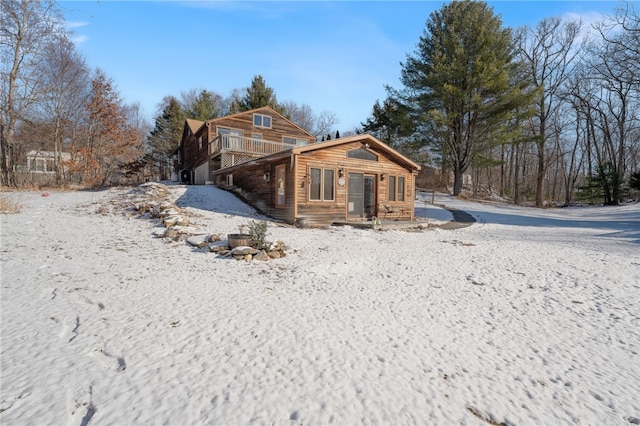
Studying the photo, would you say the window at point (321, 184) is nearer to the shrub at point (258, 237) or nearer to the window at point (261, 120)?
the shrub at point (258, 237)

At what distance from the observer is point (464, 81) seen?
846 inches

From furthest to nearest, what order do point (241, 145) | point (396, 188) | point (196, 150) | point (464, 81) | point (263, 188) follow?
1. point (196, 150)
2. point (464, 81)
3. point (241, 145)
4. point (396, 188)
5. point (263, 188)

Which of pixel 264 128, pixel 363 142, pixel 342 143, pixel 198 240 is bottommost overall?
pixel 198 240

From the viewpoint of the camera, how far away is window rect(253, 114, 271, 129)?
22641mm

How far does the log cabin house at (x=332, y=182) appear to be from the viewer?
11070 millimetres

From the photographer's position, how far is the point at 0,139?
16.9m

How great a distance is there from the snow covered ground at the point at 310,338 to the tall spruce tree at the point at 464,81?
56.2ft

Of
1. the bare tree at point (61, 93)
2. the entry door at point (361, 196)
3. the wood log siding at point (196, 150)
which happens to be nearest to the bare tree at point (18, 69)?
the bare tree at point (61, 93)

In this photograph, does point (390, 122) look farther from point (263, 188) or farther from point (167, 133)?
point (167, 133)

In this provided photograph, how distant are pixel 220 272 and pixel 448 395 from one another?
422 cm

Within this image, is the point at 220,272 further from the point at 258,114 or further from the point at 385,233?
the point at 258,114

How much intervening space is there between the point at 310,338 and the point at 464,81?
23.8m

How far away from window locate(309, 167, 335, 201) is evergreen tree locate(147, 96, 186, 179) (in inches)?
1073

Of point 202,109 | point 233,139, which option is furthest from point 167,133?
point 233,139
